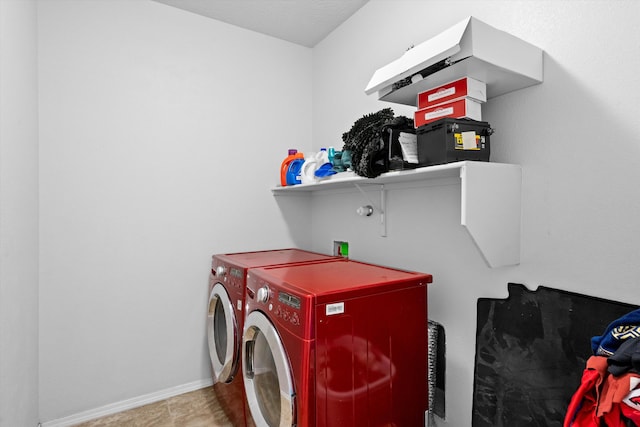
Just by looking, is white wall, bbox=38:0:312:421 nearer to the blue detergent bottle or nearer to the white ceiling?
the white ceiling

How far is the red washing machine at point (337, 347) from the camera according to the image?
1253mm

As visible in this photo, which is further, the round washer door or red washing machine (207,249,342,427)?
red washing machine (207,249,342,427)

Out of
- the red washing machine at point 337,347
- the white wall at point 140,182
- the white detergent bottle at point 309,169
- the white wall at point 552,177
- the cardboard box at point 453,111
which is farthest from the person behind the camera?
the white detergent bottle at point 309,169

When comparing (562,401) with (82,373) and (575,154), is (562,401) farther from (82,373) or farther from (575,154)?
(82,373)

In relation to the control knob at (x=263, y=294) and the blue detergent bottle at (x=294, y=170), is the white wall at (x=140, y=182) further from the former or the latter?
the control knob at (x=263, y=294)

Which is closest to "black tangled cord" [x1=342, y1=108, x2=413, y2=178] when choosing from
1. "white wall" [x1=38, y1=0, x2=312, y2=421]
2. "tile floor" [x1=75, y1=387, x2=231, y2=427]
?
"white wall" [x1=38, y1=0, x2=312, y2=421]

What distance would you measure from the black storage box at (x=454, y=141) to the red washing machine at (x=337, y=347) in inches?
22.1

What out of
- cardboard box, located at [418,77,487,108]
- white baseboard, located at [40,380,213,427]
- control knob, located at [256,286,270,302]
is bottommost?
white baseboard, located at [40,380,213,427]

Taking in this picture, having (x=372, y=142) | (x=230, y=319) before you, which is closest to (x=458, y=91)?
(x=372, y=142)

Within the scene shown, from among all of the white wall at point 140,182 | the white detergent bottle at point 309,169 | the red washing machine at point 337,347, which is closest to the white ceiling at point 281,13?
the white wall at point 140,182

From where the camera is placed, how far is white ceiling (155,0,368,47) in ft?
7.72

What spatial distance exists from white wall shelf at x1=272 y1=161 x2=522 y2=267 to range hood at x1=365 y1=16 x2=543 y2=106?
1.13 feet

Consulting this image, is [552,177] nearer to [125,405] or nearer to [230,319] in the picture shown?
[230,319]

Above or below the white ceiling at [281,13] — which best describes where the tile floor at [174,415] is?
below
